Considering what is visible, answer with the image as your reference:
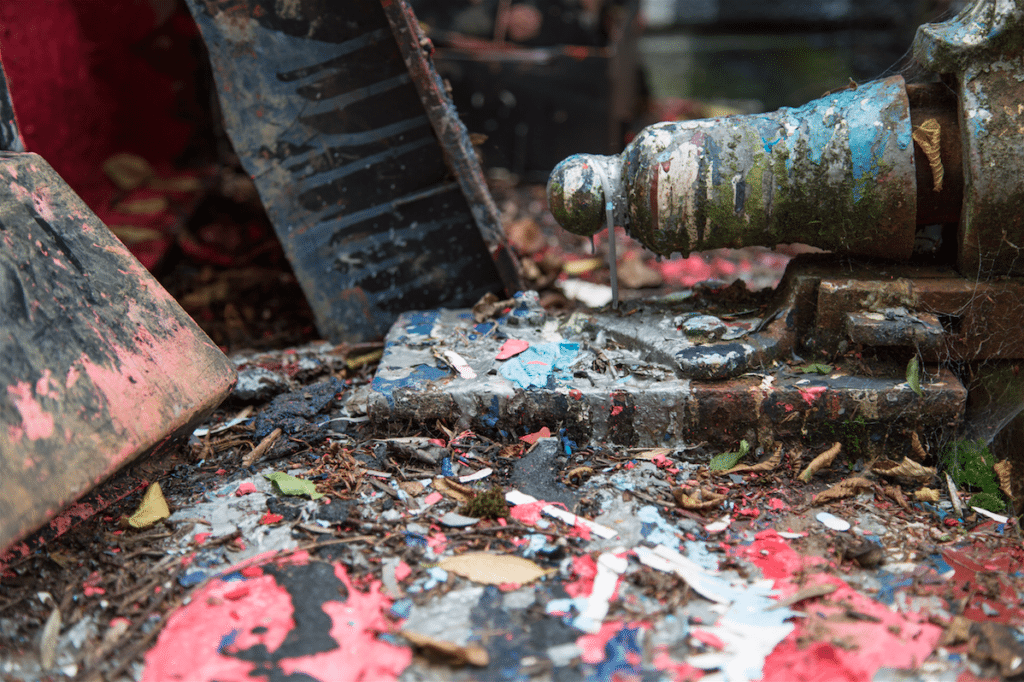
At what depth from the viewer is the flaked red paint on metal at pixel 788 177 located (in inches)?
90.7

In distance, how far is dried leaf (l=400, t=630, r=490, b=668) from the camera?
1596 mm

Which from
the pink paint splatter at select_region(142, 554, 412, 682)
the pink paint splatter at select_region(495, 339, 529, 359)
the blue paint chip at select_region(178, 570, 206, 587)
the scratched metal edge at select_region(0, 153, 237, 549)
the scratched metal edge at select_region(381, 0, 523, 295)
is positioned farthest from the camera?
the scratched metal edge at select_region(381, 0, 523, 295)

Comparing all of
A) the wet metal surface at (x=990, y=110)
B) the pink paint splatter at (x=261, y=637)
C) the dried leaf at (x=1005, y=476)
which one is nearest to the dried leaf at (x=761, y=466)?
the dried leaf at (x=1005, y=476)

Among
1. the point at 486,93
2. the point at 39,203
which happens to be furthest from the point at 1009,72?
the point at 486,93

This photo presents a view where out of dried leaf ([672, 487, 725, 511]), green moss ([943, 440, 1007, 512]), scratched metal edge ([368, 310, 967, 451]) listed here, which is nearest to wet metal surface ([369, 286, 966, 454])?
scratched metal edge ([368, 310, 967, 451])

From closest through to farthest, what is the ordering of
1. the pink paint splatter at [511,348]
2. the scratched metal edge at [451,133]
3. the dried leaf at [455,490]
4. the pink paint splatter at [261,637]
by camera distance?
1. the pink paint splatter at [261,637]
2. the dried leaf at [455,490]
3. the pink paint splatter at [511,348]
4. the scratched metal edge at [451,133]

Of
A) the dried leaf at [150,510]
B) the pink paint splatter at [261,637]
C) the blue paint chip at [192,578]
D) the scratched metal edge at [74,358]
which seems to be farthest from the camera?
the dried leaf at [150,510]

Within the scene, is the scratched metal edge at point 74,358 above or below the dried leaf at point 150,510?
A: above

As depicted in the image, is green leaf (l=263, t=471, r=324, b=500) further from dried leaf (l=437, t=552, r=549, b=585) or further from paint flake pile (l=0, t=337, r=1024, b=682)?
dried leaf (l=437, t=552, r=549, b=585)

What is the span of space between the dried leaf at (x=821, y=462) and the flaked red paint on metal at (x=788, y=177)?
2.26ft

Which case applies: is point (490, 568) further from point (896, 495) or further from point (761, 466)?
point (896, 495)

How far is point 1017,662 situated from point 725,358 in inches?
42.0

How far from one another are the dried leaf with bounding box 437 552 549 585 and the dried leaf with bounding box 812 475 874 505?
91 centimetres

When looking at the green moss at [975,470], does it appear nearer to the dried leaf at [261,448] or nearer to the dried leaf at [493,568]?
the dried leaf at [493,568]
